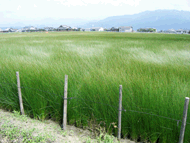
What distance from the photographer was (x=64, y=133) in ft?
10.1

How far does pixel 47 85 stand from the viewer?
3949mm

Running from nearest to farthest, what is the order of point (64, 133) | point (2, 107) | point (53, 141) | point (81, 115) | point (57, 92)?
point (53, 141) < point (64, 133) < point (81, 115) < point (57, 92) < point (2, 107)

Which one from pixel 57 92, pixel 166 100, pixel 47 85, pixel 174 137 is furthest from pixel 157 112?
pixel 47 85

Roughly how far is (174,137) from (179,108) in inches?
20.5

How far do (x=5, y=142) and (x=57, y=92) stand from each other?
1391 millimetres

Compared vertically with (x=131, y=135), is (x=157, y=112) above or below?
above

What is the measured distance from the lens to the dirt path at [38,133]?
2926mm

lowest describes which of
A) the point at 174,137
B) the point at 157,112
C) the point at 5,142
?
the point at 5,142

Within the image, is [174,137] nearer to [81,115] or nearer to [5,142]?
[81,115]

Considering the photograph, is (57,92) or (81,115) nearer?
(81,115)

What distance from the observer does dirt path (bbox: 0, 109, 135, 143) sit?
2926 mm

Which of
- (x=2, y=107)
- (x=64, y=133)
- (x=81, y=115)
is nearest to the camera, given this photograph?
(x=64, y=133)

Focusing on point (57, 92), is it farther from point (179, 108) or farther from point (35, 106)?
point (179, 108)

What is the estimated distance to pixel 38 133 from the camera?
3.07 m
